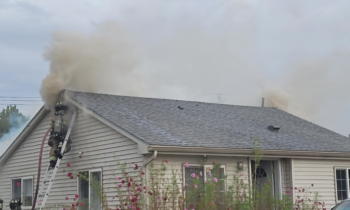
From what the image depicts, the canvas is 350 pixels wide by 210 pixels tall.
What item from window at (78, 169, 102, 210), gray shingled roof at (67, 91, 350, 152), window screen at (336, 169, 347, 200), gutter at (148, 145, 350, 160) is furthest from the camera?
window screen at (336, 169, 347, 200)

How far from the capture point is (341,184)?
1795 cm

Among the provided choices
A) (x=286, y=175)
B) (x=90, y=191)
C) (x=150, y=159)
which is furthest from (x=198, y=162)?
(x=286, y=175)

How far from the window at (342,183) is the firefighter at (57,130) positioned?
8443mm

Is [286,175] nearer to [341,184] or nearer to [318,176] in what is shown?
[318,176]

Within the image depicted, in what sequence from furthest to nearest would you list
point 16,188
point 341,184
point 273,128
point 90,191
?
1. point 16,188
2. point 273,128
3. point 341,184
4. point 90,191

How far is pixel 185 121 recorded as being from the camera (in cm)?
1708

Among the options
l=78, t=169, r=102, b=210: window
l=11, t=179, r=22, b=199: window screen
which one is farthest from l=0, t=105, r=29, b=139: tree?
l=78, t=169, r=102, b=210: window

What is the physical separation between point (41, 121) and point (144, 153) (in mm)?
6573

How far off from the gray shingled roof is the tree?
3349cm

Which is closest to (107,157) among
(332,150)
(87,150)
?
(87,150)

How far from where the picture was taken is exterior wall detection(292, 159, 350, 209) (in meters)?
16.7

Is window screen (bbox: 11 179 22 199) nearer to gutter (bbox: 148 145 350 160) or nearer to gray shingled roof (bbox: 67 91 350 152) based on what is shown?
gray shingled roof (bbox: 67 91 350 152)

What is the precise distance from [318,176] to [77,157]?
7.27m

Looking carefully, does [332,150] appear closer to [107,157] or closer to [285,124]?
[285,124]
